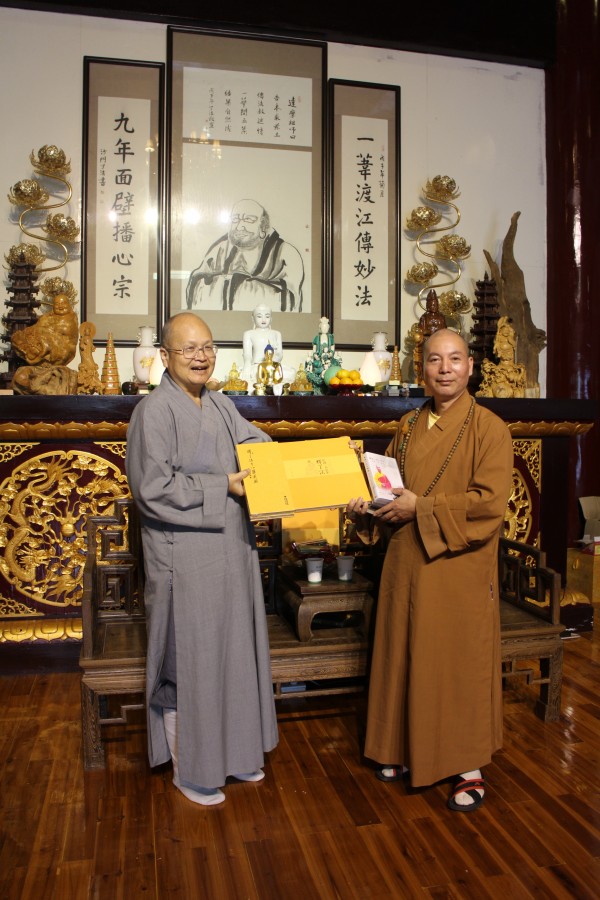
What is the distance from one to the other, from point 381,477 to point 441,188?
295cm

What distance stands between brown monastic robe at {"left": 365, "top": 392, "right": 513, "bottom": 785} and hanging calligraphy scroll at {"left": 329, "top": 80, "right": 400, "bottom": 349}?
2.45 meters

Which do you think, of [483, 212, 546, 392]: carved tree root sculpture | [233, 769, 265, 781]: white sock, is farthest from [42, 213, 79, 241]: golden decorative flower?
[233, 769, 265, 781]: white sock

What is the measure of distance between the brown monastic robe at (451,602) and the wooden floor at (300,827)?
198 mm

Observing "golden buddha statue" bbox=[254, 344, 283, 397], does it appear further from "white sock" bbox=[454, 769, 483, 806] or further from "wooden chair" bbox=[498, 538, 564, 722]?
"white sock" bbox=[454, 769, 483, 806]

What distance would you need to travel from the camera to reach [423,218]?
474 centimetres

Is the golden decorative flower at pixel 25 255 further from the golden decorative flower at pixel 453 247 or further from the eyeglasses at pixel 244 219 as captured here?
the golden decorative flower at pixel 453 247

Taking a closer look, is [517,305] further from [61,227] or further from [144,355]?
[61,227]

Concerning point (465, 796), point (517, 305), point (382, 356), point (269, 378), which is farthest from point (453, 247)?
point (465, 796)

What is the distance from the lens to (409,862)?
207 cm

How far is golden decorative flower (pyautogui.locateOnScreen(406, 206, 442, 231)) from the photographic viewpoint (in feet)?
15.5

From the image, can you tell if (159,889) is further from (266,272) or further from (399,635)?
(266,272)

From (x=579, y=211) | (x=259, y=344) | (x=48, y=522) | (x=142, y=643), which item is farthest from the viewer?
(x=579, y=211)

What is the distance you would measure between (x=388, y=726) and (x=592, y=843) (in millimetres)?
638

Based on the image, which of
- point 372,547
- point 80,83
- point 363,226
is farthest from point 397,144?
point 372,547
